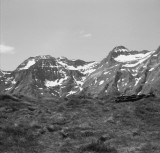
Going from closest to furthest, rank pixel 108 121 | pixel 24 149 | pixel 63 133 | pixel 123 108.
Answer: pixel 24 149 → pixel 63 133 → pixel 108 121 → pixel 123 108

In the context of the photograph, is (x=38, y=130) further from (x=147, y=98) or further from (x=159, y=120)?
(x=147, y=98)

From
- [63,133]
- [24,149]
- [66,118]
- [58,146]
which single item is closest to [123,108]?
[66,118]

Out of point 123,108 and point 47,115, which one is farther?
point 123,108

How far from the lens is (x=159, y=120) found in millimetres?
30094

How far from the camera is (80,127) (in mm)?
27203

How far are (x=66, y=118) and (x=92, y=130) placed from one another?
4979 millimetres

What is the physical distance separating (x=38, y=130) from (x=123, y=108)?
1305 centimetres

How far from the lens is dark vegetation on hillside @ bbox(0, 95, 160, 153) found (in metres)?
20.9

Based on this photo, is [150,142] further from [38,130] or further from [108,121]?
[38,130]

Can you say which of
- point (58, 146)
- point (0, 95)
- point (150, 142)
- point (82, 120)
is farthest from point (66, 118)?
point (0, 95)

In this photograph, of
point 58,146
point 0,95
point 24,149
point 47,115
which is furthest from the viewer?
point 0,95

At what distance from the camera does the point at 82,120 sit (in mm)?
29750

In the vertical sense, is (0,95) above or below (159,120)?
above

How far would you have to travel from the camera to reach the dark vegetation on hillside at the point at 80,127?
20.9 m
